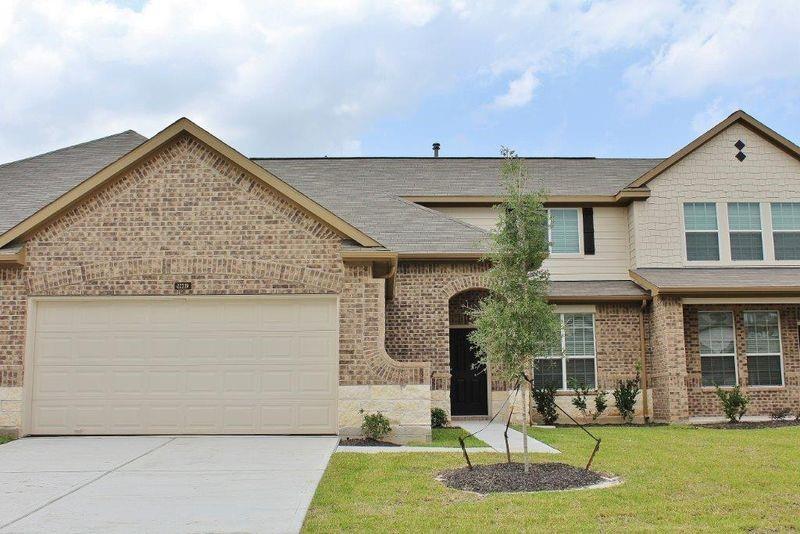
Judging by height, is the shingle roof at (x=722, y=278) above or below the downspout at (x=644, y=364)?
above

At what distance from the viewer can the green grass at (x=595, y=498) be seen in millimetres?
7234

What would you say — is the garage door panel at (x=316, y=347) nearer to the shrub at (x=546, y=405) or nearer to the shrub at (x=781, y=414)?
the shrub at (x=546, y=405)

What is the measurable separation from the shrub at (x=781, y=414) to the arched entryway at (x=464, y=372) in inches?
266

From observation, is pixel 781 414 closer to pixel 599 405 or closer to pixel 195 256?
pixel 599 405

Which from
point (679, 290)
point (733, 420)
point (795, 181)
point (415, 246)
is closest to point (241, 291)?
point (415, 246)

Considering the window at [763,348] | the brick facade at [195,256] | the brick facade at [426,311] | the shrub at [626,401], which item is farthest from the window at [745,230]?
the brick facade at [195,256]

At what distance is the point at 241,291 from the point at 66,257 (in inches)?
121

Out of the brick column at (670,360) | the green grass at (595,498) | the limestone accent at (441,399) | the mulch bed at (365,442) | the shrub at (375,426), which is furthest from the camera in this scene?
the brick column at (670,360)

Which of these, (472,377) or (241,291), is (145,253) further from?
(472,377)

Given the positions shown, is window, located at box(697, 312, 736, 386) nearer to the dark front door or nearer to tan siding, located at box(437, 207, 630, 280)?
tan siding, located at box(437, 207, 630, 280)

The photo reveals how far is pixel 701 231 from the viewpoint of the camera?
2017 centimetres

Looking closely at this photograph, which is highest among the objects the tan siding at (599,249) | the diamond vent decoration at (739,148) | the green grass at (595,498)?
the diamond vent decoration at (739,148)

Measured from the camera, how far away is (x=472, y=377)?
60.7 ft

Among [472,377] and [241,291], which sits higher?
[241,291]
